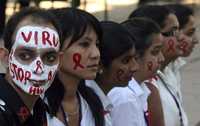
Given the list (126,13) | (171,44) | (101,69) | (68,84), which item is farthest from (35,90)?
(126,13)

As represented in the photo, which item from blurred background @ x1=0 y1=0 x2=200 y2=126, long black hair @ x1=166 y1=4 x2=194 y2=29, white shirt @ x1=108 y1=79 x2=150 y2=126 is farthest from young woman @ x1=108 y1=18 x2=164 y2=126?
blurred background @ x1=0 y1=0 x2=200 y2=126

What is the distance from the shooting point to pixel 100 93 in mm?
3619

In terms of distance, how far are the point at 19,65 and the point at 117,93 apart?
44.7 inches

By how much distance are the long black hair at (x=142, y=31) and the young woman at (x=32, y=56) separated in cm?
133

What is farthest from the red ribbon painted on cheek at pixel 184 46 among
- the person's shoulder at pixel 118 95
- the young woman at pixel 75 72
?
the young woman at pixel 75 72

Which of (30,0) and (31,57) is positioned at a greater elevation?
(31,57)

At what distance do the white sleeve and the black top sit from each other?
1051 millimetres

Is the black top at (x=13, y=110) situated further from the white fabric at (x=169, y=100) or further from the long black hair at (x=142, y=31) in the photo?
the white fabric at (x=169, y=100)

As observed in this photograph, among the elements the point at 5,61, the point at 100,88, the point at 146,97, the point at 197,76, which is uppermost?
the point at 5,61

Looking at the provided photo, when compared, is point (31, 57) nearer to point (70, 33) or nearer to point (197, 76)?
point (70, 33)

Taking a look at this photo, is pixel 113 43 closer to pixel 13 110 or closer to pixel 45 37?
pixel 45 37

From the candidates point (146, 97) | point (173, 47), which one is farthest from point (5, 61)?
point (173, 47)

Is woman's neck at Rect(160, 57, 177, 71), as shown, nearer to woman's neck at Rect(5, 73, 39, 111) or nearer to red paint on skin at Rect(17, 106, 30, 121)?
woman's neck at Rect(5, 73, 39, 111)

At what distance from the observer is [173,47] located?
4.96 m
